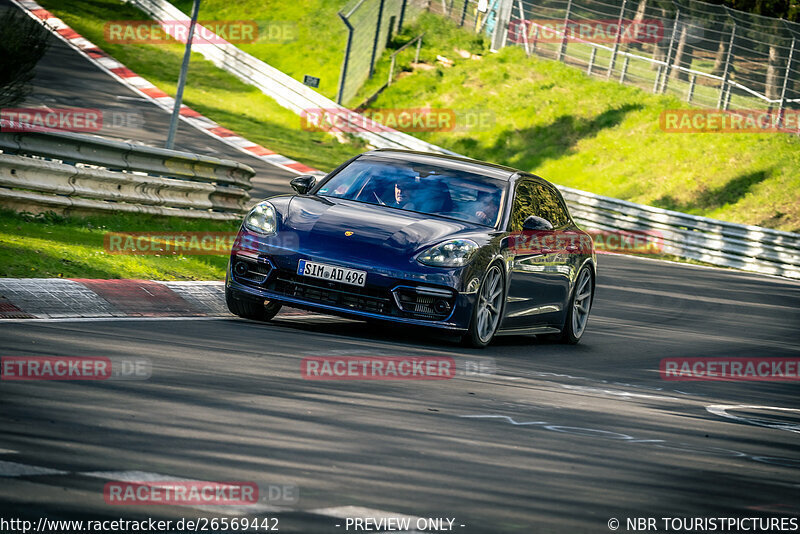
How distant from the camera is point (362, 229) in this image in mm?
9180

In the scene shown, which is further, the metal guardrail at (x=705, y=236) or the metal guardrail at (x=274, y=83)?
the metal guardrail at (x=274, y=83)

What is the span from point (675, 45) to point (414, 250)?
83.2 ft

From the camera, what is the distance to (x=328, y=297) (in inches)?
355

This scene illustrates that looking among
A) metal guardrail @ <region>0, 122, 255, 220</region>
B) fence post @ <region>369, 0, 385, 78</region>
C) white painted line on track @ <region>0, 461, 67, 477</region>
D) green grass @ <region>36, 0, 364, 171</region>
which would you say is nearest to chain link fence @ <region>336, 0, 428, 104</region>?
fence post @ <region>369, 0, 385, 78</region>

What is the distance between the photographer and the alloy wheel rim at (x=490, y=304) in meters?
9.45

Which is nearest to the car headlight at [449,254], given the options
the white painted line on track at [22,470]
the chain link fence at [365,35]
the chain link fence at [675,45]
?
the white painted line on track at [22,470]

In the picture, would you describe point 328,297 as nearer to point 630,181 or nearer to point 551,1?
point 630,181

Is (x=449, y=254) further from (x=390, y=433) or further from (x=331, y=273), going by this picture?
(x=390, y=433)

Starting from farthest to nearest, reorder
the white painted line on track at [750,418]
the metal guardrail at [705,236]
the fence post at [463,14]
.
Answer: the fence post at [463,14], the metal guardrail at [705,236], the white painted line on track at [750,418]

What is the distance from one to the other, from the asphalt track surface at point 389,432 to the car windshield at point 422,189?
108 centimetres

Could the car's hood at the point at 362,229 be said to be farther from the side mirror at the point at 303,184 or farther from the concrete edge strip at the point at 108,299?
the concrete edge strip at the point at 108,299

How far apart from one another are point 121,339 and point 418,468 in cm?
316

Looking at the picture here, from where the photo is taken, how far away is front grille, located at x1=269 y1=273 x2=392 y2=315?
8.96m

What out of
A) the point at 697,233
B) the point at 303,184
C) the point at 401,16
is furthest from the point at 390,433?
the point at 401,16
